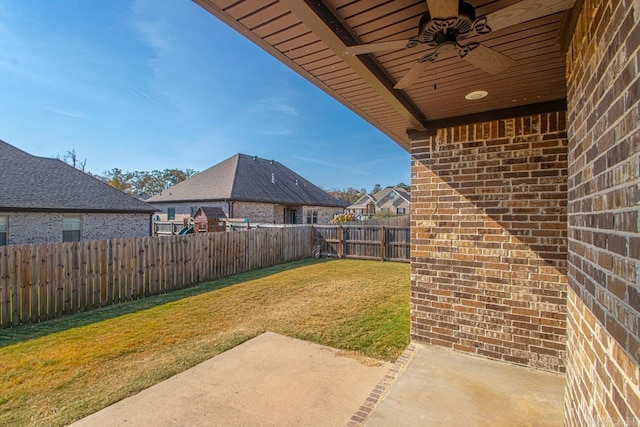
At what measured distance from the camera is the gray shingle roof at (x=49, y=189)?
11407 millimetres

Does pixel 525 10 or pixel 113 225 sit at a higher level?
pixel 525 10

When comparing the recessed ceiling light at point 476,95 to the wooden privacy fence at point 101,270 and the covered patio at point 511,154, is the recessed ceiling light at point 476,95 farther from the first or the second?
the wooden privacy fence at point 101,270

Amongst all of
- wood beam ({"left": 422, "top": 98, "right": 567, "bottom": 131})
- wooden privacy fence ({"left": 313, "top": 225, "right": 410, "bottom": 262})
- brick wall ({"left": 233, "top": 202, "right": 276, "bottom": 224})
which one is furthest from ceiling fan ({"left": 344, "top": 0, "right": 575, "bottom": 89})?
brick wall ({"left": 233, "top": 202, "right": 276, "bottom": 224})

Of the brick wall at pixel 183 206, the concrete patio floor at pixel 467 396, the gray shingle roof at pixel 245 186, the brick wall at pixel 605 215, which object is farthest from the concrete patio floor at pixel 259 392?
the brick wall at pixel 183 206

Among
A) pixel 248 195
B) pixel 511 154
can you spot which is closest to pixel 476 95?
A: pixel 511 154

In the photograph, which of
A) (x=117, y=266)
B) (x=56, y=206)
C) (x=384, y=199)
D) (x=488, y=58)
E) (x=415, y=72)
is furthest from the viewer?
(x=384, y=199)

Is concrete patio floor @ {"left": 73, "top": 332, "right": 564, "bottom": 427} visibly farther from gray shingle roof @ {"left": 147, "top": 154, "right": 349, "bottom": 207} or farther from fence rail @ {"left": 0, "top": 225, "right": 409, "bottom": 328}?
gray shingle roof @ {"left": 147, "top": 154, "right": 349, "bottom": 207}

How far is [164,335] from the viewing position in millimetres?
4723

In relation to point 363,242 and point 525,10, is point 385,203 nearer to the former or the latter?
point 363,242

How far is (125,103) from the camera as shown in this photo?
63.7ft

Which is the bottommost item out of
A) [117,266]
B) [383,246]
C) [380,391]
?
[380,391]

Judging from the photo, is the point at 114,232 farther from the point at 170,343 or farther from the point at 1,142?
the point at 170,343

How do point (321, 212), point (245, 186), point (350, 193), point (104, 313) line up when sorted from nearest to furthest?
point (104, 313), point (245, 186), point (321, 212), point (350, 193)

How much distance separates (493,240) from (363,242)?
927 centimetres
